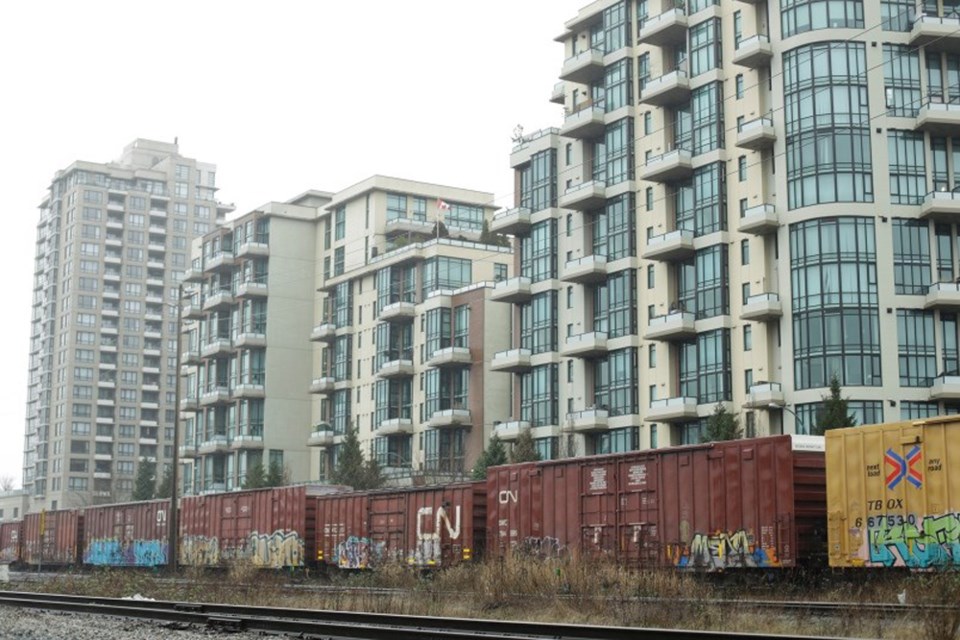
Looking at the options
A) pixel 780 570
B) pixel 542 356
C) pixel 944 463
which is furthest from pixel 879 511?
pixel 542 356

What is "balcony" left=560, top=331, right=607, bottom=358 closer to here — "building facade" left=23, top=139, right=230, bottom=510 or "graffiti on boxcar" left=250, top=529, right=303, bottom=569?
"graffiti on boxcar" left=250, top=529, right=303, bottom=569

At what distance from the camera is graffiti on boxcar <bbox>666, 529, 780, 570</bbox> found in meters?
29.1

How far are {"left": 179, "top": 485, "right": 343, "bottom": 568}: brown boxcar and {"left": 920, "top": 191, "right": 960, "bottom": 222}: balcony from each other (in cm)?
3395

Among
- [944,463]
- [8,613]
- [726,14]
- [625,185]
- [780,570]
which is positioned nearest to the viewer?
[944,463]

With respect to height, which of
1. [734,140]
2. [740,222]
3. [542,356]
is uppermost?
[734,140]

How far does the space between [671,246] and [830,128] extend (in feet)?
36.9

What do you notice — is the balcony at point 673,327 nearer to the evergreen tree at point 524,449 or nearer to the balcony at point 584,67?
the evergreen tree at point 524,449

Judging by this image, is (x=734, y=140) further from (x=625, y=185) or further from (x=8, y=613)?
(x=8, y=613)

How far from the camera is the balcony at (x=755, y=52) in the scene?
66.6 metres

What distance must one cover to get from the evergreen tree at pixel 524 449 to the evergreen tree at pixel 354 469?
12.6 metres

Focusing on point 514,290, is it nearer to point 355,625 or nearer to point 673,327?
point 673,327

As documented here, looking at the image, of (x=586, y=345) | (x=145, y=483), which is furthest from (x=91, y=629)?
(x=145, y=483)

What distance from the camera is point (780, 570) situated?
29609 millimetres

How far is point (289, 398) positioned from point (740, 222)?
5930 cm
